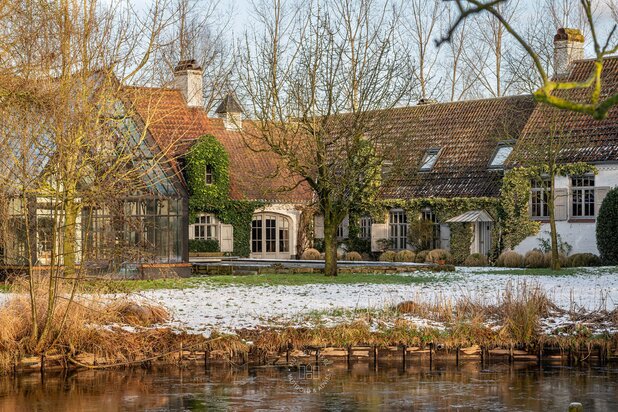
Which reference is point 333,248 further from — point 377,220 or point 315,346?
point 377,220

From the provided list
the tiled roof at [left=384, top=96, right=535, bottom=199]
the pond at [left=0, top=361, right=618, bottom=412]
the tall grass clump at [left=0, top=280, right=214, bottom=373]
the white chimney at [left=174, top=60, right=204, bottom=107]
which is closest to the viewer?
the pond at [left=0, top=361, right=618, bottom=412]

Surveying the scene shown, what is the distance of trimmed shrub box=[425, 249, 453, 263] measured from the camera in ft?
118

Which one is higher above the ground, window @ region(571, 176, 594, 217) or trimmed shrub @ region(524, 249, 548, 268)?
window @ region(571, 176, 594, 217)

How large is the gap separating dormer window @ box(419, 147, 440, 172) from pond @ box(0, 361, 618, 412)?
80.6 feet

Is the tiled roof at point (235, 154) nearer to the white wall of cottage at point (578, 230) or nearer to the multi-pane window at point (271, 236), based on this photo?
the multi-pane window at point (271, 236)

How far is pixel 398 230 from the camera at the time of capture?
39.7 metres

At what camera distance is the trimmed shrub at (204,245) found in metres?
39.0

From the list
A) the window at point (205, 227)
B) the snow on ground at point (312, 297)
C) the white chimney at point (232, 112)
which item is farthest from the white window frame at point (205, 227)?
the snow on ground at point (312, 297)

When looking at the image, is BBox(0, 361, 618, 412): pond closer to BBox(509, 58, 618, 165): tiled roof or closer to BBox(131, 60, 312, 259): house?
BBox(509, 58, 618, 165): tiled roof

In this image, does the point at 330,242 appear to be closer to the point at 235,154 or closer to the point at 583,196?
the point at 583,196

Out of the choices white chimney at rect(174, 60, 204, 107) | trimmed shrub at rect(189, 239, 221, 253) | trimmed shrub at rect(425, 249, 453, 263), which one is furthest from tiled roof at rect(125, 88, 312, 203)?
trimmed shrub at rect(425, 249, 453, 263)

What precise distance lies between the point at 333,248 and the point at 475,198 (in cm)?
1171

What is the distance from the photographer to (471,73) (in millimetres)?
49219

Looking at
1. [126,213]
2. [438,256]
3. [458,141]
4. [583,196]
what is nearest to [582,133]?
[583,196]
